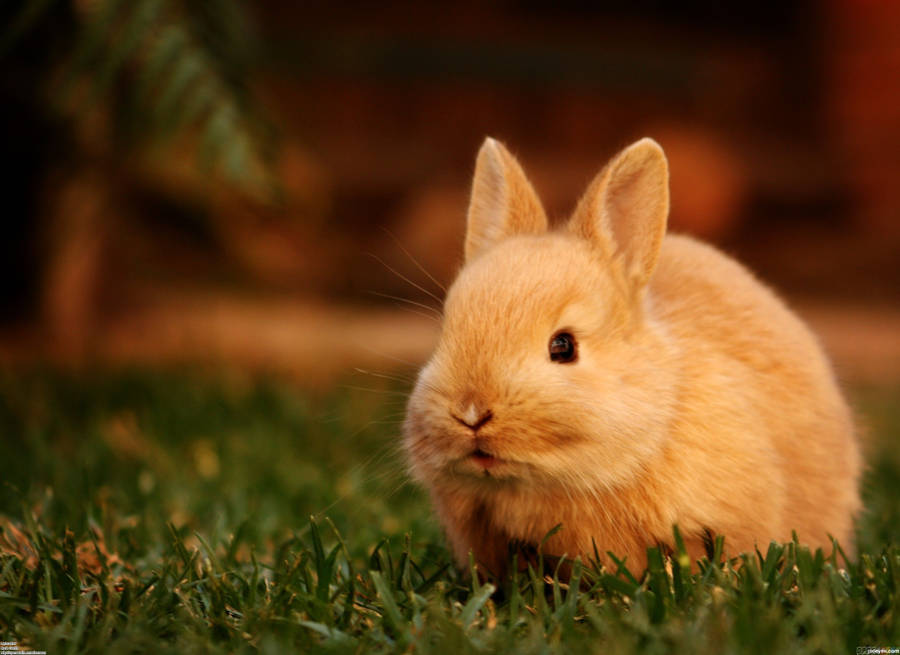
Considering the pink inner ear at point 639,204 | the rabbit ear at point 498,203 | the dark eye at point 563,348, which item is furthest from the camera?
the rabbit ear at point 498,203

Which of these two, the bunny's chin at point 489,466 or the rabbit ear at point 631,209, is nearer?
the bunny's chin at point 489,466

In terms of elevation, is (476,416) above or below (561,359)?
below

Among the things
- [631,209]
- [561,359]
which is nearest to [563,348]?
[561,359]

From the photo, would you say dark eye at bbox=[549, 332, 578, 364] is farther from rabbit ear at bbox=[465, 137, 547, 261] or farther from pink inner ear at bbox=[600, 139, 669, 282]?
rabbit ear at bbox=[465, 137, 547, 261]

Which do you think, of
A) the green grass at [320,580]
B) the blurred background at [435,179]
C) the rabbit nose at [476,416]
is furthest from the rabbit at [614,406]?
the blurred background at [435,179]

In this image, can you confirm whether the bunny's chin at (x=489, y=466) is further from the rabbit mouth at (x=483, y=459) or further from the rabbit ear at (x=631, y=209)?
the rabbit ear at (x=631, y=209)

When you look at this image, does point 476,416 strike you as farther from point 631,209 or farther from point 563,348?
point 631,209

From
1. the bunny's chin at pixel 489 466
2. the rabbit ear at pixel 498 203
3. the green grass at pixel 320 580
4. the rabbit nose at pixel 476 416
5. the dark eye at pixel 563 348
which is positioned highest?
the rabbit ear at pixel 498 203

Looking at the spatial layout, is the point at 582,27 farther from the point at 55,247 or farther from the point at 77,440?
the point at 77,440

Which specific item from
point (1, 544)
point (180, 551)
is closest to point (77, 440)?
point (1, 544)
